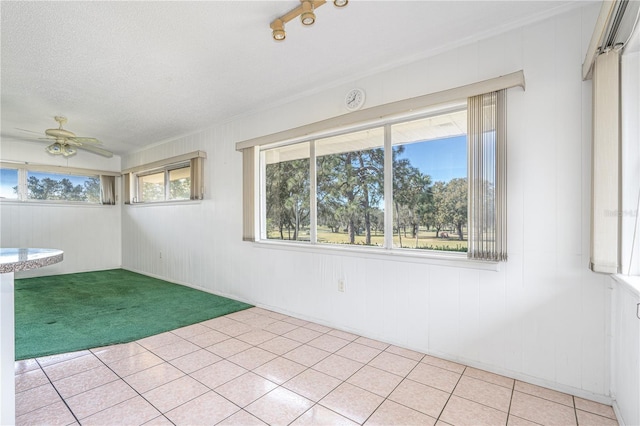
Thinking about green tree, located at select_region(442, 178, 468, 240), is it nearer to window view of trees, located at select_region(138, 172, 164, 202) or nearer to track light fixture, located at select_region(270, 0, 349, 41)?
track light fixture, located at select_region(270, 0, 349, 41)

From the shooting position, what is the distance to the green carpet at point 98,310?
286 cm

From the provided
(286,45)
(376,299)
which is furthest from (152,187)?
(376,299)

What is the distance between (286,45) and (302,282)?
93.4 inches

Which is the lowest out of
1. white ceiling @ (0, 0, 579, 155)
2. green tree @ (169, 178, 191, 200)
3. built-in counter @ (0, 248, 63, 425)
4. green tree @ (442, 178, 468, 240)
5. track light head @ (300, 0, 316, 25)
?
built-in counter @ (0, 248, 63, 425)

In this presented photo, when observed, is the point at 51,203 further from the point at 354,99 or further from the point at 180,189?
the point at 354,99

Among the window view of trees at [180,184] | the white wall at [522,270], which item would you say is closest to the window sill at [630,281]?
the white wall at [522,270]

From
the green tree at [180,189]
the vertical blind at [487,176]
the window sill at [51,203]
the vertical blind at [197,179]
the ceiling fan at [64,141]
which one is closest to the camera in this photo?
the vertical blind at [487,176]

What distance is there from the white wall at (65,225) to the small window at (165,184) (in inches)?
40.3

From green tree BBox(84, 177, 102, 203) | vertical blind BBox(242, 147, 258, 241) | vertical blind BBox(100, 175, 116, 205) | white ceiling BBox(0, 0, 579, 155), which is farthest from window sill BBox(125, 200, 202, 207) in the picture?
white ceiling BBox(0, 0, 579, 155)

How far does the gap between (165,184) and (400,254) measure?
4.67m

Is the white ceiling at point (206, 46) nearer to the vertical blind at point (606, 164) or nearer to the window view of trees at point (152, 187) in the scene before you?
the vertical blind at point (606, 164)

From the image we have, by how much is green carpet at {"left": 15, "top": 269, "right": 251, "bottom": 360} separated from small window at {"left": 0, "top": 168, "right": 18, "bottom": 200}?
1510 mm

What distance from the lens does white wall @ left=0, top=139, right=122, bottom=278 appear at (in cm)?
536

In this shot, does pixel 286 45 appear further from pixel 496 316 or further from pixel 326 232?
pixel 496 316
